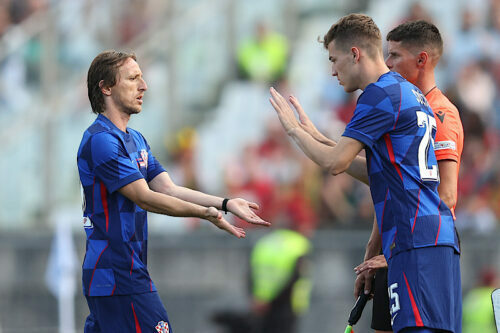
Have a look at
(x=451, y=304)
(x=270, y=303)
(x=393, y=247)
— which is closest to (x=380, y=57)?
(x=393, y=247)

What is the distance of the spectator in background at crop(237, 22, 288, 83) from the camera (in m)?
14.5

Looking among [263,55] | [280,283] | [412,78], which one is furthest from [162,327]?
[263,55]

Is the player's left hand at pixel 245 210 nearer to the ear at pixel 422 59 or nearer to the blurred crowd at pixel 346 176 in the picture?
the ear at pixel 422 59

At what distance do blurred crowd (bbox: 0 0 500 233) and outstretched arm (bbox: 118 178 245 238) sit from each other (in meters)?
7.66

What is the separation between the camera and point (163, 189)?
223 inches

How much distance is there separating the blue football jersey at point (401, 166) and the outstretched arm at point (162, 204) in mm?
837

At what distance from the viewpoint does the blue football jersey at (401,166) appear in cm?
489

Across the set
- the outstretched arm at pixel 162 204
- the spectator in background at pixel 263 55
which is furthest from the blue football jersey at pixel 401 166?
the spectator in background at pixel 263 55

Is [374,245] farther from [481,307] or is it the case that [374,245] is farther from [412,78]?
[481,307]

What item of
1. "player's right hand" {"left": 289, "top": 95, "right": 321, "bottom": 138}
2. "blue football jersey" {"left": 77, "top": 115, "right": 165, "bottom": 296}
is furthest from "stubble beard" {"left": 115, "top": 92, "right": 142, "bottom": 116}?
"player's right hand" {"left": 289, "top": 95, "right": 321, "bottom": 138}

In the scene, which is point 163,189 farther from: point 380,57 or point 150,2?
point 150,2

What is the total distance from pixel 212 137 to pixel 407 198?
9.58 metres

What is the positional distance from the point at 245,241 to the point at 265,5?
4162 millimetres

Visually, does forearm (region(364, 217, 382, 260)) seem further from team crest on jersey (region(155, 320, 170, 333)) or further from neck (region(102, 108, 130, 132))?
neck (region(102, 108, 130, 132))
